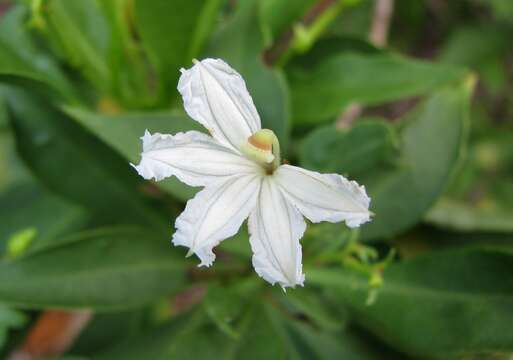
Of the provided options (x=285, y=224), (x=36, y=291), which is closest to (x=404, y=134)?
(x=285, y=224)

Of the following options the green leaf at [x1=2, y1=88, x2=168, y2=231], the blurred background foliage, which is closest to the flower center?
the blurred background foliage

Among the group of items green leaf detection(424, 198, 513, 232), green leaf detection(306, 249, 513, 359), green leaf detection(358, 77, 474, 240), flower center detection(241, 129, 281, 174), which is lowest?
green leaf detection(424, 198, 513, 232)

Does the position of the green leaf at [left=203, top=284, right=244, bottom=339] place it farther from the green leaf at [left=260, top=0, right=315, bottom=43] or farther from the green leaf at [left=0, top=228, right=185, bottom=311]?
the green leaf at [left=260, top=0, right=315, bottom=43]

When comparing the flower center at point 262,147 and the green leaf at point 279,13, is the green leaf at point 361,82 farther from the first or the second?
the flower center at point 262,147

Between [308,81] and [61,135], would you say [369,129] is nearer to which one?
[308,81]

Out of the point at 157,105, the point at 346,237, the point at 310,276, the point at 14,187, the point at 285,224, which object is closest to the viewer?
the point at 285,224

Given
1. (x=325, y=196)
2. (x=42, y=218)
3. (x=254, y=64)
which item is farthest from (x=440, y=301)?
(x=42, y=218)

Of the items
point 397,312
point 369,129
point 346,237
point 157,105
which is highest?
point 157,105
